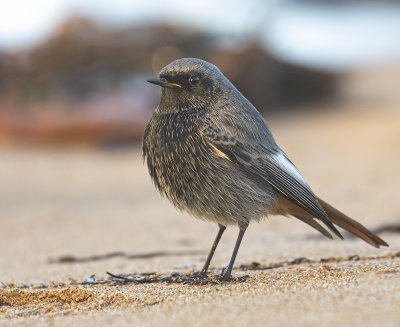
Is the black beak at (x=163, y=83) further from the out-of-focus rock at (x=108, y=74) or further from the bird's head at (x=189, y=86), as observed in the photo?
the out-of-focus rock at (x=108, y=74)

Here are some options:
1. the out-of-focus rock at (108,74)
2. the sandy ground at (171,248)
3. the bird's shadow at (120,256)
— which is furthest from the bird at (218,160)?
the out-of-focus rock at (108,74)

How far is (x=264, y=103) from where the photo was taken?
13.4 m

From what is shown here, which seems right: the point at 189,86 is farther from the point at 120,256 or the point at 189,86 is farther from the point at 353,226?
the point at 120,256

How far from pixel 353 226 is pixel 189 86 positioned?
1362mm

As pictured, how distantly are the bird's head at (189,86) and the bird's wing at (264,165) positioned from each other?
0.24 metres

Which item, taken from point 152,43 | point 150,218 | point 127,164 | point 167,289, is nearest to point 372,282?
point 167,289

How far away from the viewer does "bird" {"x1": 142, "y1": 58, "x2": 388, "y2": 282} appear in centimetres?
330

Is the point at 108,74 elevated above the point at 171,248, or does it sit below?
above

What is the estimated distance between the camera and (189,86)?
3596 millimetres

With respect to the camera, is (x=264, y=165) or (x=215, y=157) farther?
(x=264, y=165)

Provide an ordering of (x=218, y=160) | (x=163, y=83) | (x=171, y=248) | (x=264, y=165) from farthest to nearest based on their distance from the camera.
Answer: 1. (x=171, y=248)
2. (x=163, y=83)
3. (x=264, y=165)
4. (x=218, y=160)

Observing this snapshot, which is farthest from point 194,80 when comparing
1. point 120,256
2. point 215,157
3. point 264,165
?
point 120,256

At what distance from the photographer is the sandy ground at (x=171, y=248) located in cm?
230

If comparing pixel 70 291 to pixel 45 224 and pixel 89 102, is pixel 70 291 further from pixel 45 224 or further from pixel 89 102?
pixel 89 102
